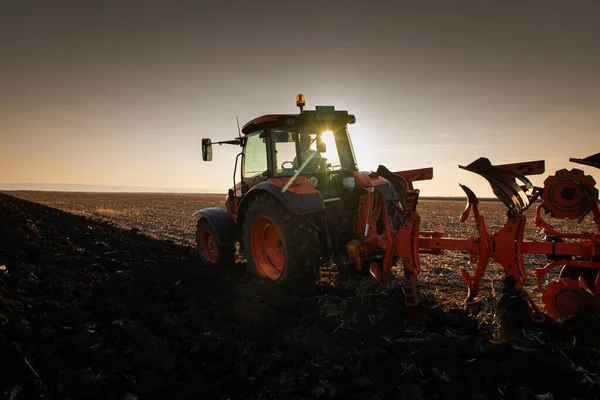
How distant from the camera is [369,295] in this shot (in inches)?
188

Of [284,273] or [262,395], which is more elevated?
[284,273]

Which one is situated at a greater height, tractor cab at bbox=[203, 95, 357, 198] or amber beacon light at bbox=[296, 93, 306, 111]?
amber beacon light at bbox=[296, 93, 306, 111]

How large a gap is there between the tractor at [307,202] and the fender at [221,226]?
0.02 metres

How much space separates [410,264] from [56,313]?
12.0 feet

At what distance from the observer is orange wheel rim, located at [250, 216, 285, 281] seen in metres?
5.57

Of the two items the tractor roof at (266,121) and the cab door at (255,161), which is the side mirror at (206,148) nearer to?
the cab door at (255,161)

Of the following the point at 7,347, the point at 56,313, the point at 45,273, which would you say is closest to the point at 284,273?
the point at 56,313

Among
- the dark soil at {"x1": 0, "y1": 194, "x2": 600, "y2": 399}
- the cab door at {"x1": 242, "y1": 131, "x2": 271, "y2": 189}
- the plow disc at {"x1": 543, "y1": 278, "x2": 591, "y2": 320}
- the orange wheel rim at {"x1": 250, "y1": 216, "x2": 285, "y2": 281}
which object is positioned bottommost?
the dark soil at {"x1": 0, "y1": 194, "x2": 600, "y2": 399}

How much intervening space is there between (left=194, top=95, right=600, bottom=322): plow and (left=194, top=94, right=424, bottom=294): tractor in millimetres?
15

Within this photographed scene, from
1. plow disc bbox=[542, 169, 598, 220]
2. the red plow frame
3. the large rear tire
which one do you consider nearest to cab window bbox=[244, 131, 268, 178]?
the large rear tire

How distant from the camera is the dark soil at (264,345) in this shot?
274 centimetres

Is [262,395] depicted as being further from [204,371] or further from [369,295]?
[369,295]

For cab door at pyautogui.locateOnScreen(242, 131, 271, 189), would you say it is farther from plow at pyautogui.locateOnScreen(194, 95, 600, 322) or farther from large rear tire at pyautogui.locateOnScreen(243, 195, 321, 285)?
large rear tire at pyautogui.locateOnScreen(243, 195, 321, 285)

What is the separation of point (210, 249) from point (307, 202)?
307 cm
